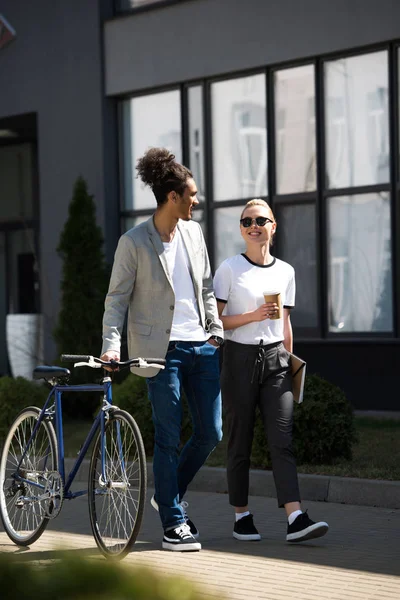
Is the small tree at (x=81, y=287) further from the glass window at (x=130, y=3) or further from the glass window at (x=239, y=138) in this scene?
the glass window at (x=130, y=3)

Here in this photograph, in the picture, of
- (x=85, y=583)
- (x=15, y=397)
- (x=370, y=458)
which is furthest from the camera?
(x=15, y=397)

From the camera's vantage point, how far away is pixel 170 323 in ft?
18.9

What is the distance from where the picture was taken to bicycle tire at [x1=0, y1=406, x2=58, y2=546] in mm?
5844

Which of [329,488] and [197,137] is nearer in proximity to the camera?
[329,488]

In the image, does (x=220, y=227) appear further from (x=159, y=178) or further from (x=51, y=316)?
(x=159, y=178)

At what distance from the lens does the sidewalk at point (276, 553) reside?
4.90 metres

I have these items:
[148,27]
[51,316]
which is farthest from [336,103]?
[51,316]

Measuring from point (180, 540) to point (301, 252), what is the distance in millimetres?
8162

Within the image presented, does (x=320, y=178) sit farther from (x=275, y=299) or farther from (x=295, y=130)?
(x=275, y=299)

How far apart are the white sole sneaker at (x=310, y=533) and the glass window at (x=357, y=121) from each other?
7.64 m

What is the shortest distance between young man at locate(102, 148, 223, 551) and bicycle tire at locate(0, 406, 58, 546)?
0.60 metres

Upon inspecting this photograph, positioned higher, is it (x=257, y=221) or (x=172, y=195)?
(x=172, y=195)

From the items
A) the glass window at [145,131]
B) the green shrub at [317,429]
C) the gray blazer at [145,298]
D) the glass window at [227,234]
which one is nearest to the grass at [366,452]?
the green shrub at [317,429]

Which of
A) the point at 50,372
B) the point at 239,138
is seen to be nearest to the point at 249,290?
the point at 50,372
